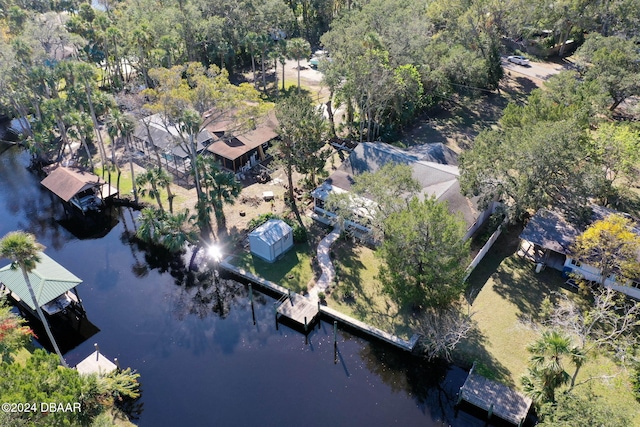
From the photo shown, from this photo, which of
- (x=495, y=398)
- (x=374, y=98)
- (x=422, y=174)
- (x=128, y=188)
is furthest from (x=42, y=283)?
(x=374, y=98)

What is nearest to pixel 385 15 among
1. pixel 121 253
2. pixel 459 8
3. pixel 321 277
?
pixel 459 8

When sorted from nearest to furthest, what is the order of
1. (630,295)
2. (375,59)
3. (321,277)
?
1. (630,295)
2. (321,277)
3. (375,59)

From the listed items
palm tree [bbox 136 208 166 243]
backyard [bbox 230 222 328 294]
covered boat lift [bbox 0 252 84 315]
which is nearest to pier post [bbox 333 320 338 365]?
backyard [bbox 230 222 328 294]

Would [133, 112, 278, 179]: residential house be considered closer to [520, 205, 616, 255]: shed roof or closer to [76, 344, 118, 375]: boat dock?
[76, 344, 118, 375]: boat dock

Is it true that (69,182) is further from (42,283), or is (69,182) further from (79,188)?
(42,283)

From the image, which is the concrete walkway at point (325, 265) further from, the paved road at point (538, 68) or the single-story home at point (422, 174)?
the paved road at point (538, 68)

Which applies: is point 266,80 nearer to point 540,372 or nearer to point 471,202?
point 471,202
